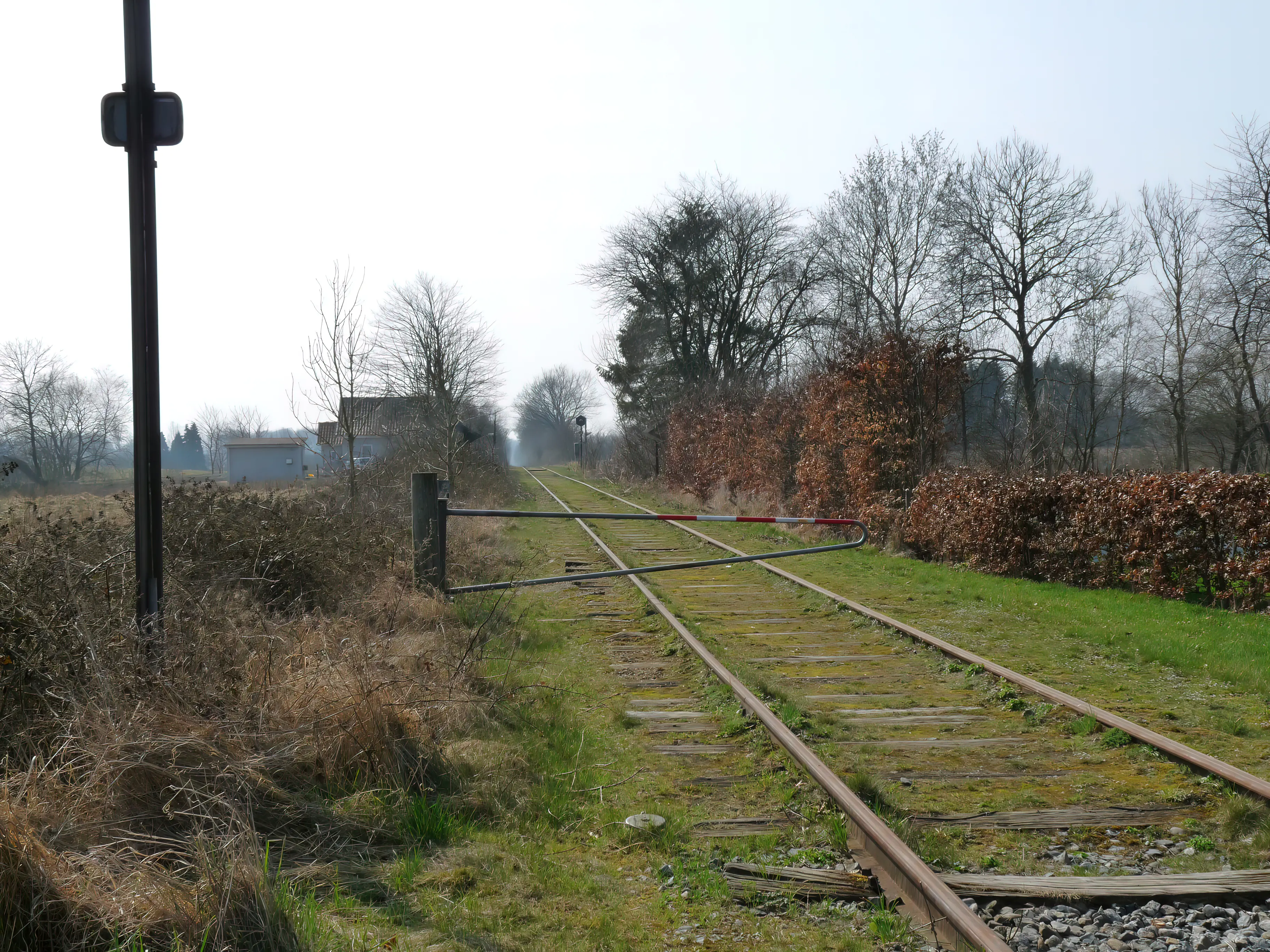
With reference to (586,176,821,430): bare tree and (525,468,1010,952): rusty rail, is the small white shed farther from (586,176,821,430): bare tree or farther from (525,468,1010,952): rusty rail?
(525,468,1010,952): rusty rail

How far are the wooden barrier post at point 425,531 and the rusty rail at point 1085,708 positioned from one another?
4524 mm

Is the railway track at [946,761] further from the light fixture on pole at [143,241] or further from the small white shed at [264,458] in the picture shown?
the small white shed at [264,458]

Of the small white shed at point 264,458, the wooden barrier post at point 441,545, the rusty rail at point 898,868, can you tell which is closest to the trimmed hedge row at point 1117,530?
the rusty rail at point 898,868

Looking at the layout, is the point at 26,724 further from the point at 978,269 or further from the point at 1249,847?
the point at 978,269

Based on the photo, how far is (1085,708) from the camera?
6.22 m

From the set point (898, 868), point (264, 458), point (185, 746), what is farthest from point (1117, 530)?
point (264, 458)

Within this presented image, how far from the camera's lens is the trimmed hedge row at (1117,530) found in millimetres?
10078

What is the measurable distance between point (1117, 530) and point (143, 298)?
432 inches

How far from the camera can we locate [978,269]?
Answer: 35.8 meters

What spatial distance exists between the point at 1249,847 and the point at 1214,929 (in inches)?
35.6

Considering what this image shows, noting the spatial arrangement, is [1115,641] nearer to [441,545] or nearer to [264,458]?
[441,545]

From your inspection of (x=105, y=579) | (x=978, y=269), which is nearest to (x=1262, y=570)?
(x=105, y=579)

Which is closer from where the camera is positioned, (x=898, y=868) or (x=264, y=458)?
(x=898, y=868)

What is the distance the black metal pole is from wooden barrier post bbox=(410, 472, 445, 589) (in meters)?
4.19
